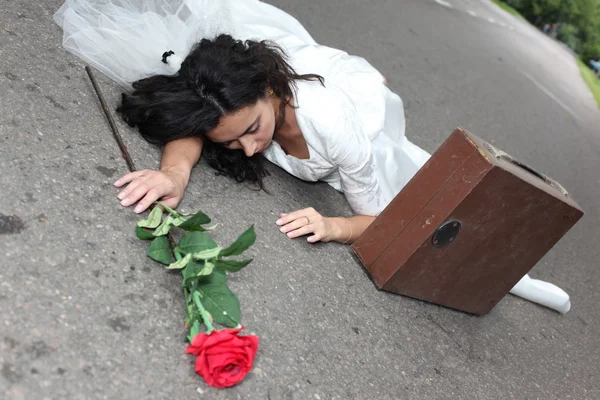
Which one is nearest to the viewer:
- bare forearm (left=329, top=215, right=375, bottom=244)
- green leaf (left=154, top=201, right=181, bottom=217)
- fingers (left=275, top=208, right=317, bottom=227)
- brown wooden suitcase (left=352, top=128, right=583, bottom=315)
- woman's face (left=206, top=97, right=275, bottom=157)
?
green leaf (left=154, top=201, right=181, bottom=217)

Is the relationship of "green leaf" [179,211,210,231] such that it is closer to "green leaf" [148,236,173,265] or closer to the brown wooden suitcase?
"green leaf" [148,236,173,265]

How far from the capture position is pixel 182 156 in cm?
198

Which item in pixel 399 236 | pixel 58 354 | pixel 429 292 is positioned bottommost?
pixel 58 354

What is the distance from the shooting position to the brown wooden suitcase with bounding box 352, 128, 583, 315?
1844 mm

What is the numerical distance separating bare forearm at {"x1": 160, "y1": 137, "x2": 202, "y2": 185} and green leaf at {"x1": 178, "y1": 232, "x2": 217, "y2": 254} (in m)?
0.41

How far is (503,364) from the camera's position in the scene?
2189mm

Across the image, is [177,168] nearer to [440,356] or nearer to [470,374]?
[440,356]

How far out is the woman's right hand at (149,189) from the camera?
1.68m

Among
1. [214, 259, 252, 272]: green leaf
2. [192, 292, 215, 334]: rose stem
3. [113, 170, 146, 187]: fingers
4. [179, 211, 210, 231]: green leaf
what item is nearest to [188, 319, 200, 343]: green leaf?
[192, 292, 215, 334]: rose stem

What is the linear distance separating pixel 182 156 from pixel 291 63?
718mm

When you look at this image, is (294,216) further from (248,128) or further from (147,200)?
(147,200)

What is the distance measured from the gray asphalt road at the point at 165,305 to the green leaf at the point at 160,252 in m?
0.04

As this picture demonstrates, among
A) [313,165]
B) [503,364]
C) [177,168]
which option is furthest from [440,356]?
[177,168]

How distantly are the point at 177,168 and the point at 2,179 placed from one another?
1.79 ft
